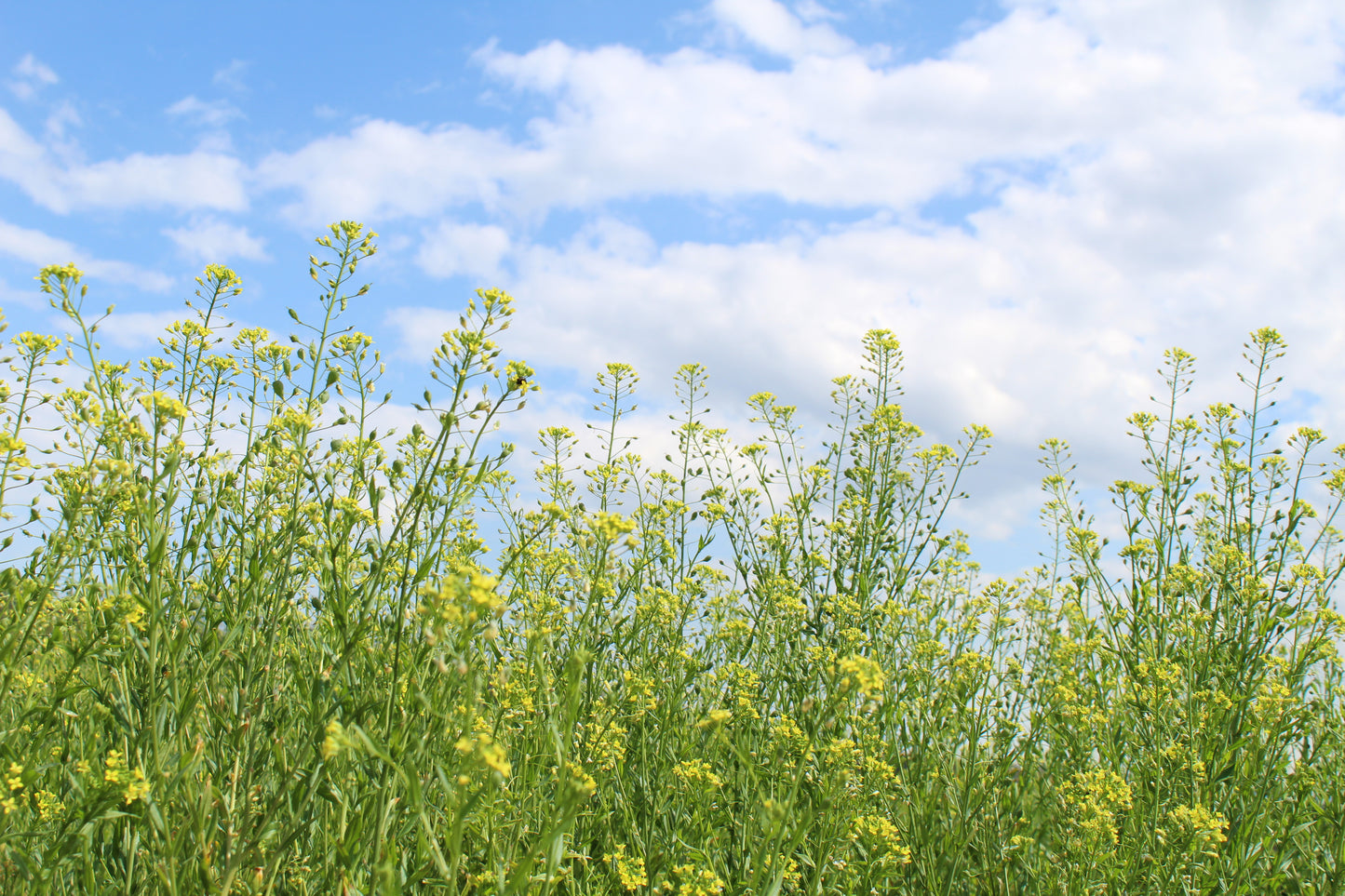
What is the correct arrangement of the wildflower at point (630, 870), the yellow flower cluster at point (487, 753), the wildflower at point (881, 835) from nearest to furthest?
the yellow flower cluster at point (487, 753), the wildflower at point (630, 870), the wildflower at point (881, 835)

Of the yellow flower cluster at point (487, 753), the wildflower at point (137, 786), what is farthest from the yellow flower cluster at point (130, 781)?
the yellow flower cluster at point (487, 753)

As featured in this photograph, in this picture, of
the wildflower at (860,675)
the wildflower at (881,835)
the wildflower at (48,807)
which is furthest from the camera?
the wildflower at (881,835)

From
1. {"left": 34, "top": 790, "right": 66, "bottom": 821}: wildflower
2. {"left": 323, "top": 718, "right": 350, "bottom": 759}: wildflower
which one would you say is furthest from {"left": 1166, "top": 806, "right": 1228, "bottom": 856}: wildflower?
{"left": 34, "top": 790, "right": 66, "bottom": 821}: wildflower

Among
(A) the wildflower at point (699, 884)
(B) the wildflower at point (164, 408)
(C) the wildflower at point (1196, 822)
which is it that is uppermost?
(B) the wildflower at point (164, 408)

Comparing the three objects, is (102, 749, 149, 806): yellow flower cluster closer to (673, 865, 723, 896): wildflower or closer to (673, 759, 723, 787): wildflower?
(673, 865, 723, 896): wildflower

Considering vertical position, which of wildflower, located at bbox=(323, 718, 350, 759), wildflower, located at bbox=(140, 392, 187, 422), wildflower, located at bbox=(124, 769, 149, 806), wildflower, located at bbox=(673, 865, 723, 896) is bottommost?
wildflower, located at bbox=(673, 865, 723, 896)

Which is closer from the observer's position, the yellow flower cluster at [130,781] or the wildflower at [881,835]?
the yellow flower cluster at [130,781]

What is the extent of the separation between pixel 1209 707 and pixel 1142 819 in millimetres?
822

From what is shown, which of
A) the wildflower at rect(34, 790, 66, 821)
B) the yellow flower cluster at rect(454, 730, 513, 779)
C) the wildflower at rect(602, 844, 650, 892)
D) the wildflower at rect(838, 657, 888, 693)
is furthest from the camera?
the wildflower at rect(602, 844, 650, 892)

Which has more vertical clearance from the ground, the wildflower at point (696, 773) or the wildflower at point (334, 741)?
the wildflower at point (334, 741)

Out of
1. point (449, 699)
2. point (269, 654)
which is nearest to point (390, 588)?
point (269, 654)

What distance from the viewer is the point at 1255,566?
4633 mm

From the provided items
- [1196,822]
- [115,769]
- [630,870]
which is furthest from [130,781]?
[1196,822]

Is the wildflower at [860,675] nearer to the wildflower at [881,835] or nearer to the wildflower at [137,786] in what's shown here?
the wildflower at [881,835]
